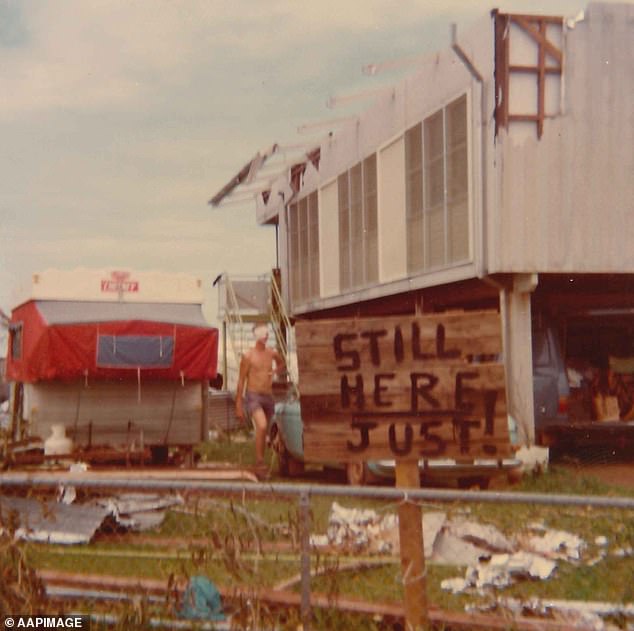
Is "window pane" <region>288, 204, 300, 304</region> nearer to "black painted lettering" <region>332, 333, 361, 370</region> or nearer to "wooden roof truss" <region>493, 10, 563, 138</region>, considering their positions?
"wooden roof truss" <region>493, 10, 563, 138</region>

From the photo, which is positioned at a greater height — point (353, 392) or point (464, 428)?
point (353, 392)

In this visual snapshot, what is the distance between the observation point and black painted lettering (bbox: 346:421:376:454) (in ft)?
17.9

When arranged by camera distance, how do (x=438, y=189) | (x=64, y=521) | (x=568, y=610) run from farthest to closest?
(x=438, y=189)
(x=64, y=521)
(x=568, y=610)

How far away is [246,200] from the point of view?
1192 inches

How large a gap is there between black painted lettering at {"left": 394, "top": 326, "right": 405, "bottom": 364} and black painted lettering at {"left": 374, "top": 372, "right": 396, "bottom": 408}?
3.3 inches

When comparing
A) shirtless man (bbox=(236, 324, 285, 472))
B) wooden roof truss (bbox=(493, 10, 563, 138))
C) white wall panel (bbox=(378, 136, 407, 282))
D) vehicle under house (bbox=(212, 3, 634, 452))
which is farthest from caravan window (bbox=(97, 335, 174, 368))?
white wall panel (bbox=(378, 136, 407, 282))

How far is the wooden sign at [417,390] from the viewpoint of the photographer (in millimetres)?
5410

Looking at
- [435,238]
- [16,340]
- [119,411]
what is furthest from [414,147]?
[16,340]

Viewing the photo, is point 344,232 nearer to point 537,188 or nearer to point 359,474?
point 537,188

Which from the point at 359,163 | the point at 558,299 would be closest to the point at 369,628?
the point at 558,299

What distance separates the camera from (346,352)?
5.50 meters

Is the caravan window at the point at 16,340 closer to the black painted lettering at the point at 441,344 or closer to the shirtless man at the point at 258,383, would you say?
the shirtless man at the point at 258,383

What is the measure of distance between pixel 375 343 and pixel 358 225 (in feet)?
56.4

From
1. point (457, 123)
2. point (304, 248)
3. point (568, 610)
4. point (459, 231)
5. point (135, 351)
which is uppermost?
point (457, 123)
